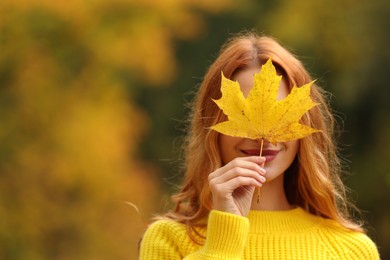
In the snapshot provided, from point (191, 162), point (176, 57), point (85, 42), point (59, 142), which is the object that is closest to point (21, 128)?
point (59, 142)

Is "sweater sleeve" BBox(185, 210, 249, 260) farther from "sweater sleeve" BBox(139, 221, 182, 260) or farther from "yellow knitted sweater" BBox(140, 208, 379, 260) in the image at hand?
"sweater sleeve" BBox(139, 221, 182, 260)

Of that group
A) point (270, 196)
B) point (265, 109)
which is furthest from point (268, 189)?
point (265, 109)

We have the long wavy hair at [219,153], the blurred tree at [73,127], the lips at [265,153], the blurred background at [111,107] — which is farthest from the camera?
the blurred tree at [73,127]

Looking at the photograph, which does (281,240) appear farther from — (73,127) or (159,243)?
(73,127)

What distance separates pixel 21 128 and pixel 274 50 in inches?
284

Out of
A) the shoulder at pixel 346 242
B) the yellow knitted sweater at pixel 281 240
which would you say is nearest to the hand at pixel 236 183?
the yellow knitted sweater at pixel 281 240

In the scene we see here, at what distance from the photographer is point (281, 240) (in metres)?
3.35

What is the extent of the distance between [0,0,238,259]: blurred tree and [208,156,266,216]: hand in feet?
21.7

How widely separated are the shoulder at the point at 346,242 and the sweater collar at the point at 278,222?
1.9 inches

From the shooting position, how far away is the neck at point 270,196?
11.0ft

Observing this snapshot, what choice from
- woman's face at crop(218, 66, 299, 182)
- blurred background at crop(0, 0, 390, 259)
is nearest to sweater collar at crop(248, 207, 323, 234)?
woman's face at crop(218, 66, 299, 182)

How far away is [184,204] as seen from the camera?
345cm

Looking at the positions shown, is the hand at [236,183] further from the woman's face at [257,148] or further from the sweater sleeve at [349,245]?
the sweater sleeve at [349,245]

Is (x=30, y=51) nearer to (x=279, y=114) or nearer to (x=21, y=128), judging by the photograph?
(x=21, y=128)
